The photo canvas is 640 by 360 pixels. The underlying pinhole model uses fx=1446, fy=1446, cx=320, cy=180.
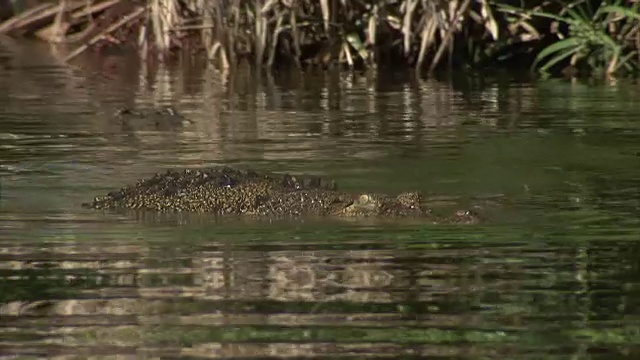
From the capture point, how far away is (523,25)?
13000 millimetres

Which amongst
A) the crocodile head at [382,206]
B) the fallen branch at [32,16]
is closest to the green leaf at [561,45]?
the fallen branch at [32,16]

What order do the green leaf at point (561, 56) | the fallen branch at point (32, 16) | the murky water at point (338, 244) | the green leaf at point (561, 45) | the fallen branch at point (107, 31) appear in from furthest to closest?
the fallen branch at point (32, 16) → the fallen branch at point (107, 31) → the green leaf at point (561, 56) → the green leaf at point (561, 45) → the murky water at point (338, 244)

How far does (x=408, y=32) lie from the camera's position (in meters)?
12.9

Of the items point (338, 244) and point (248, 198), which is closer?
point (338, 244)

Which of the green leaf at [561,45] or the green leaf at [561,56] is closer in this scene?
the green leaf at [561,45]

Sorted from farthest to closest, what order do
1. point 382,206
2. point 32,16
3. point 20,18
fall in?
1. point 32,16
2. point 20,18
3. point 382,206

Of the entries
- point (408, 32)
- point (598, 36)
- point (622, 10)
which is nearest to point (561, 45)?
point (598, 36)

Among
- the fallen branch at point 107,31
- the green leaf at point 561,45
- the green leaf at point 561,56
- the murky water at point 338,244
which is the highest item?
the fallen branch at point 107,31

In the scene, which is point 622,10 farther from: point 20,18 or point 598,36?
point 20,18

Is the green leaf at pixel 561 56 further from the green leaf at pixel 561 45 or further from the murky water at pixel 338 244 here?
the murky water at pixel 338 244

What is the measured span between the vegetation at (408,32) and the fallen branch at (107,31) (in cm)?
5

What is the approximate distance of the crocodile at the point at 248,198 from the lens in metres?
6.12

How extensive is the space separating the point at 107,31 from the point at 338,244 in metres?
9.68

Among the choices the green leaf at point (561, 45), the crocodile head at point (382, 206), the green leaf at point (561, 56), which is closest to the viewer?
the crocodile head at point (382, 206)
